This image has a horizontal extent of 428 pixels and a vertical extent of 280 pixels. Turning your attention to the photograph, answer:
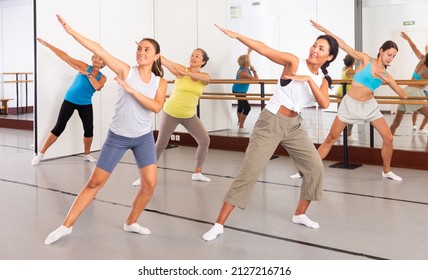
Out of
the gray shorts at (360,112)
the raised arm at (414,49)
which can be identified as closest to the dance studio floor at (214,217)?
the gray shorts at (360,112)

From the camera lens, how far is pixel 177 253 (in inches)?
141

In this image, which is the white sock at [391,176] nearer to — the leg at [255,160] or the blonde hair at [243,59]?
the leg at [255,160]

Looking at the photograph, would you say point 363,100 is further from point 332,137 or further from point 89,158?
point 89,158

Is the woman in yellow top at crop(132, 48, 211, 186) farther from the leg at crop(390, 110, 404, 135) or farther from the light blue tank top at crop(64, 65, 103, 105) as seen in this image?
the leg at crop(390, 110, 404, 135)

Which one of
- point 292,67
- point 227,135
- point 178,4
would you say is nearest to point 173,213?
point 292,67

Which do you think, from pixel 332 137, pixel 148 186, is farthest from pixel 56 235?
pixel 332 137

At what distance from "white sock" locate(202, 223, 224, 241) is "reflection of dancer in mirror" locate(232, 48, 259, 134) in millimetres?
4785

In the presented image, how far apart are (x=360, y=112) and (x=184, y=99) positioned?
6.41ft

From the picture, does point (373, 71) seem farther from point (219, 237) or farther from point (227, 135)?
point (227, 135)

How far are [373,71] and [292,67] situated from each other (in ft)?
7.88

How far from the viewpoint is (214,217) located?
4.53 m

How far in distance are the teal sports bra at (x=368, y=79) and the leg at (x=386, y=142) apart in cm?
40

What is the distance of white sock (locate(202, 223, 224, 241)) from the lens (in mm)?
3865

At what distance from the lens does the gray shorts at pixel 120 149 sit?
371 centimetres
